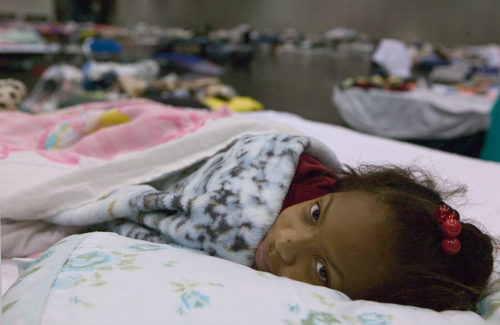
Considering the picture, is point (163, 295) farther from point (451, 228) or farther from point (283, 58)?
point (283, 58)

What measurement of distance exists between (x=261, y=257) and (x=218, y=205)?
0.10 meters

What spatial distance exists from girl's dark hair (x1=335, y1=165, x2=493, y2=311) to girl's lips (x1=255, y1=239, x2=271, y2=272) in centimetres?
14

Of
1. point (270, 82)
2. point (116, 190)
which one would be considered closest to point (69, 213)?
point (116, 190)

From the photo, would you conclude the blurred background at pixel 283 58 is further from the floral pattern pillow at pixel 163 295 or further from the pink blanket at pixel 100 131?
the floral pattern pillow at pixel 163 295

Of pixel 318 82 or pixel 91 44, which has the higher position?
pixel 91 44

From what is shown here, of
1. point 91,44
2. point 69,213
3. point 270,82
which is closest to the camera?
point 69,213

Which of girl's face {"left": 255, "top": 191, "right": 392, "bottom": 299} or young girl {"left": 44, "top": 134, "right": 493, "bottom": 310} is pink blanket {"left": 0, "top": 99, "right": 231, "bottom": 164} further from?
girl's face {"left": 255, "top": 191, "right": 392, "bottom": 299}

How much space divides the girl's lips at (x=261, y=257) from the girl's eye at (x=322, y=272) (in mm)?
71

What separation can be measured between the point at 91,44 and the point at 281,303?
11.3 feet

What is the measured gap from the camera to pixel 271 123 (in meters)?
0.80

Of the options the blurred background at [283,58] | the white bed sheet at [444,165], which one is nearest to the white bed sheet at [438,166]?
the white bed sheet at [444,165]

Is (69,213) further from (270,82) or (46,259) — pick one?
(270,82)

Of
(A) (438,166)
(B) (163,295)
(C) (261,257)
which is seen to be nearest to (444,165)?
(A) (438,166)

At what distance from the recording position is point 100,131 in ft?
2.89
